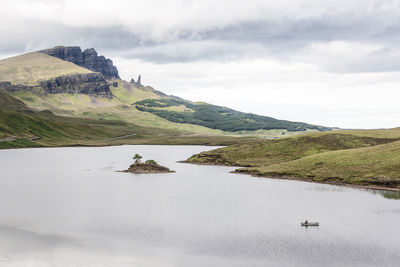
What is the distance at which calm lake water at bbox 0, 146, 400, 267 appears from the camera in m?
57.3

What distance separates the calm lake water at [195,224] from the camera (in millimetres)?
57278

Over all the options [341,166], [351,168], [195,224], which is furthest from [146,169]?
[195,224]

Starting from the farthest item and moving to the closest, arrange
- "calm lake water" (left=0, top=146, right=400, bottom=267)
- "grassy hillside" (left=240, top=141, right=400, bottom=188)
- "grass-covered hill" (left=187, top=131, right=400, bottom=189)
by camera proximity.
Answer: "grass-covered hill" (left=187, top=131, right=400, bottom=189) < "grassy hillside" (left=240, top=141, right=400, bottom=188) < "calm lake water" (left=0, top=146, right=400, bottom=267)

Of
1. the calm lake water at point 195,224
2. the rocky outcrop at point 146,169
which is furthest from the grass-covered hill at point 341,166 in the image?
the rocky outcrop at point 146,169

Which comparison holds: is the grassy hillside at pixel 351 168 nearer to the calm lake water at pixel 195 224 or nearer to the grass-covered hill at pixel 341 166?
the grass-covered hill at pixel 341 166

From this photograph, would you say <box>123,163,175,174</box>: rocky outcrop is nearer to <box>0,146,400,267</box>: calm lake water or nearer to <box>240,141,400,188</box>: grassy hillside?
<box>0,146,400,267</box>: calm lake water

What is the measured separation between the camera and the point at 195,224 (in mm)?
75938

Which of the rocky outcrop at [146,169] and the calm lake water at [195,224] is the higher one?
the rocky outcrop at [146,169]

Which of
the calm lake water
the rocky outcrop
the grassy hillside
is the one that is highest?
the grassy hillside

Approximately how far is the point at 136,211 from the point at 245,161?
10758cm

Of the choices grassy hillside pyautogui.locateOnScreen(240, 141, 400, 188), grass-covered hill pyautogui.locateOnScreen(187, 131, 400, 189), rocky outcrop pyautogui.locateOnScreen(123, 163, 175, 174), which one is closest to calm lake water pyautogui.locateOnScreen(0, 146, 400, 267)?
grass-covered hill pyautogui.locateOnScreen(187, 131, 400, 189)

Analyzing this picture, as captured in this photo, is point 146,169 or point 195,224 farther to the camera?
point 146,169

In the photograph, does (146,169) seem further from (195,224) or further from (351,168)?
(195,224)

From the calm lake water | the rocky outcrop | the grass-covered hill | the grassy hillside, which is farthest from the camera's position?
the rocky outcrop
